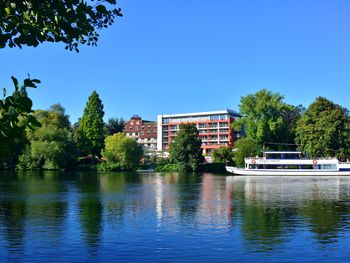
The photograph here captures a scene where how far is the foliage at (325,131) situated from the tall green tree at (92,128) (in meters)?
57.6

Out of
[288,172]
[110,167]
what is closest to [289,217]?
[288,172]

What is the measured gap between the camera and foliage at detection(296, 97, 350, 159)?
93125mm

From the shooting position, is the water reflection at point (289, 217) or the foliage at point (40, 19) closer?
the foliage at point (40, 19)

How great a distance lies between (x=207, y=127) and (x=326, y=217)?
13904cm

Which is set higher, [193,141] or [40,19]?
[193,141]

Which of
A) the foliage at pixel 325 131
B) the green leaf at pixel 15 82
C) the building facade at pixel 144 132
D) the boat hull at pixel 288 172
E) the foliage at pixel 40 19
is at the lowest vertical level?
the boat hull at pixel 288 172

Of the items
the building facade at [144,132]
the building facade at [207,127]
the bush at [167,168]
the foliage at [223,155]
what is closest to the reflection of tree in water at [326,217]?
the bush at [167,168]

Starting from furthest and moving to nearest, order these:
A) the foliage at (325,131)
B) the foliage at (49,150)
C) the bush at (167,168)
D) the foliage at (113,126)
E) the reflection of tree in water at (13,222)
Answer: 1. the foliage at (113,126)
2. the bush at (167,168)
3. the foliage at (49,150)
4. the foliage at (325,131)
5. the reflection of tree in water at (13,222)

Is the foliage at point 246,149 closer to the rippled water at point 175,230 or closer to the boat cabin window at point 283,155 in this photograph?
the boat cabin window at point 283,155

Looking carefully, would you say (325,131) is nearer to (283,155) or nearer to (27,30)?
(283,155)

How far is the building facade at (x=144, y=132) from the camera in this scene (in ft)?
635

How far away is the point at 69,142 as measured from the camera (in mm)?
110812

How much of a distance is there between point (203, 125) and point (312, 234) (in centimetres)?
14744

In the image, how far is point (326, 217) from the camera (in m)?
31.2
